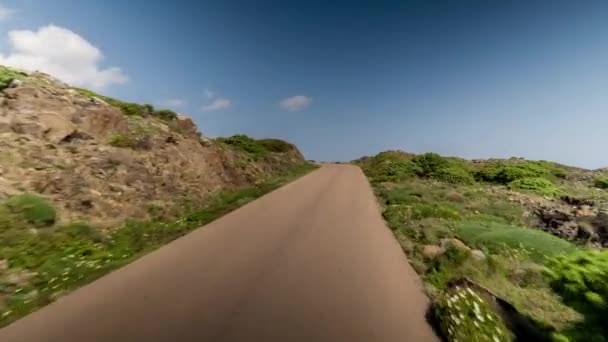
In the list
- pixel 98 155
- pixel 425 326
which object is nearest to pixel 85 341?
pixel 425 326

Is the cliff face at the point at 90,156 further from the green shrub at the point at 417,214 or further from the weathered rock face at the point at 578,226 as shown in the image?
the weathered rock face at the point at 578,226

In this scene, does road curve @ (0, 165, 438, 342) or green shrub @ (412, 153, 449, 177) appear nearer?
road curve @ (0, 165, 438, 342)

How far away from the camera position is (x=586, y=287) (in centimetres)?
591

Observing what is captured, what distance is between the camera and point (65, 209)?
1103 cm

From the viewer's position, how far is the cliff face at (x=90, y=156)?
37.6 feet

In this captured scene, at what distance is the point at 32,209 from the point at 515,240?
1373 cm

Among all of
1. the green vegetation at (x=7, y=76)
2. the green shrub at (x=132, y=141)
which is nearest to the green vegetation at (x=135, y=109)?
the green vegetation at (x=7, y=76)

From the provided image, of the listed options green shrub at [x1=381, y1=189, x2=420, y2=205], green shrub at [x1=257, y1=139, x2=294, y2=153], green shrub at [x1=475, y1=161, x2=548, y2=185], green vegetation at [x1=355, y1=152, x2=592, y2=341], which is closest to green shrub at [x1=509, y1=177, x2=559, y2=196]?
green shrub at [x1=475, y1=161, x2=548, y2=185]

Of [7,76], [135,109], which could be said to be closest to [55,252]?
[7,76]

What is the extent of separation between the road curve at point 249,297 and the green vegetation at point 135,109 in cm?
1216

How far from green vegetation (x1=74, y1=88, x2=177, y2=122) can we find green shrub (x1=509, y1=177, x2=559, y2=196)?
26427mm

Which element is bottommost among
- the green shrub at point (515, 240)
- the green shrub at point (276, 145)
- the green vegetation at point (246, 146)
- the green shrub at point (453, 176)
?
the green shrub at point (515, 240)

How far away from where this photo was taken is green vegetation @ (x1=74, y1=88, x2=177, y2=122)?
61.8ft

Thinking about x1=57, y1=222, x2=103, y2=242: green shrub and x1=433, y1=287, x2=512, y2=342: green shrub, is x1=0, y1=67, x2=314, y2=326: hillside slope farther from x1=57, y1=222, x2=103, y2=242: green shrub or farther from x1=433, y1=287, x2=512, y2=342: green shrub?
x1=433, y1=287, x2=512, y2=342: green shrub
